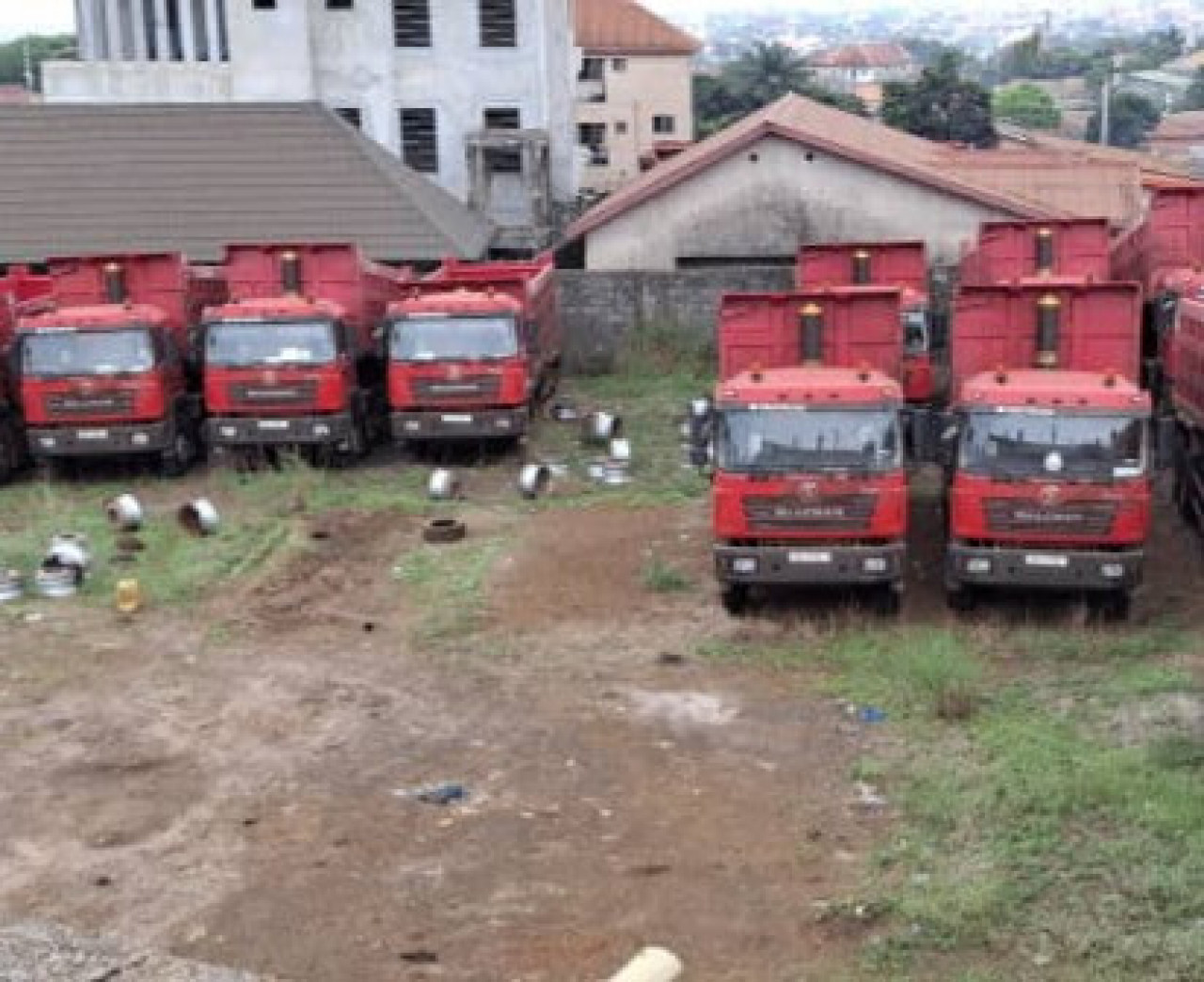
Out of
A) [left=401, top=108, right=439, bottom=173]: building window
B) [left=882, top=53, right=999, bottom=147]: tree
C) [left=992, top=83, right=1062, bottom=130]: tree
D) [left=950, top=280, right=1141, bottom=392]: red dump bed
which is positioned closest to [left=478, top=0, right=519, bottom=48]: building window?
[left=401, top=108, right=439, bottom=173]: building window

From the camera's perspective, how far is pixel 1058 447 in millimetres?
16203

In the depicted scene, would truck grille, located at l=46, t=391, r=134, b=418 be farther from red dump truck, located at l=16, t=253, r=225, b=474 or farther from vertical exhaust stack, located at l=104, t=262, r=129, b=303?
vertical exhaust stack, located at l=104, t=262, r=129, b=303

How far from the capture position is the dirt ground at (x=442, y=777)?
1077cm

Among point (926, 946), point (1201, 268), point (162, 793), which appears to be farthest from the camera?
point (1201, 268)

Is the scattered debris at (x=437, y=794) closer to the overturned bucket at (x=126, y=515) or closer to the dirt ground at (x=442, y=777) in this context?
the dirt ground at (x=442, y=777)

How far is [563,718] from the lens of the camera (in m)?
14.5

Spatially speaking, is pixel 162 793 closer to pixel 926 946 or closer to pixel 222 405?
pixel 926 946

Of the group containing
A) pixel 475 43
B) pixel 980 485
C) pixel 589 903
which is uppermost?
pixel 475 43

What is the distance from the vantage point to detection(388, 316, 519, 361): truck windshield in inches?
956

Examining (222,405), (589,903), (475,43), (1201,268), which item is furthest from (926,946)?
(475,43)

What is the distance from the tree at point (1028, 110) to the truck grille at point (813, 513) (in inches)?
4237

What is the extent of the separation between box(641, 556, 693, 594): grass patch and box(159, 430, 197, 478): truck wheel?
852cm

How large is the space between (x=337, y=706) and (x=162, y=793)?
2121mm

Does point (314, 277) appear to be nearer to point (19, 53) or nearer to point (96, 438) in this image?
point (96, 438)
